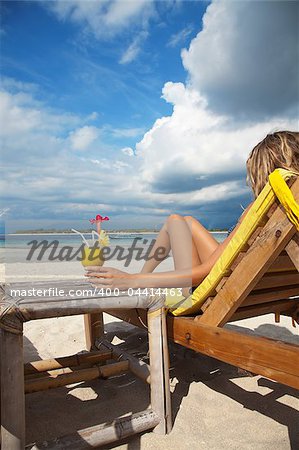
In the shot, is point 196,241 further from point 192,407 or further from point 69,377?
point 69,377

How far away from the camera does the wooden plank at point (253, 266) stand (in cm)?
159

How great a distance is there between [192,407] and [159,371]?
1.67 ft

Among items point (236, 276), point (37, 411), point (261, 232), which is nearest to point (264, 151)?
point (261, 232)

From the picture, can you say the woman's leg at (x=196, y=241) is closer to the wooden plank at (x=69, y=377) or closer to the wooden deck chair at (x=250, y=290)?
the wooden deck chair at (x=250, y=290)

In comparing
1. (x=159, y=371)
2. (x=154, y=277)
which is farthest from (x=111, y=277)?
(x=159, y=371)

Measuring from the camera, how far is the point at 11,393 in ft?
4.81

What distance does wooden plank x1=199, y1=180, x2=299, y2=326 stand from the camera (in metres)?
1.59

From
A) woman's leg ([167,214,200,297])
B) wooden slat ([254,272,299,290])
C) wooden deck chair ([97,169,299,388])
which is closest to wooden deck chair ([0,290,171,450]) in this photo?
wooden deck chair ([97,169,299,388])

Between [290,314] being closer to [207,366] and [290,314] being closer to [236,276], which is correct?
[207,366]

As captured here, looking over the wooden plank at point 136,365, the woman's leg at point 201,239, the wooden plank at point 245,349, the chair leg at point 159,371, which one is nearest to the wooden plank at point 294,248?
the wooden plank at point 245,349

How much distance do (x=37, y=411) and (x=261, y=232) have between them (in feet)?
5.78

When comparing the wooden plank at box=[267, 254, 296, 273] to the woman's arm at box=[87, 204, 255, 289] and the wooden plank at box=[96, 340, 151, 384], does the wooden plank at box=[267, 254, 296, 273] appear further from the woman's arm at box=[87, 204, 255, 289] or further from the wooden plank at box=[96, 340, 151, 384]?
the wooden plank at box=[96, 340, 151, 384]

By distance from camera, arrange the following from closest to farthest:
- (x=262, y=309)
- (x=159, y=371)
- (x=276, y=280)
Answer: (x=159, y=371) < (x=276, y=280) < (x=262, y=309)

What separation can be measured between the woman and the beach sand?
2.52 feet
